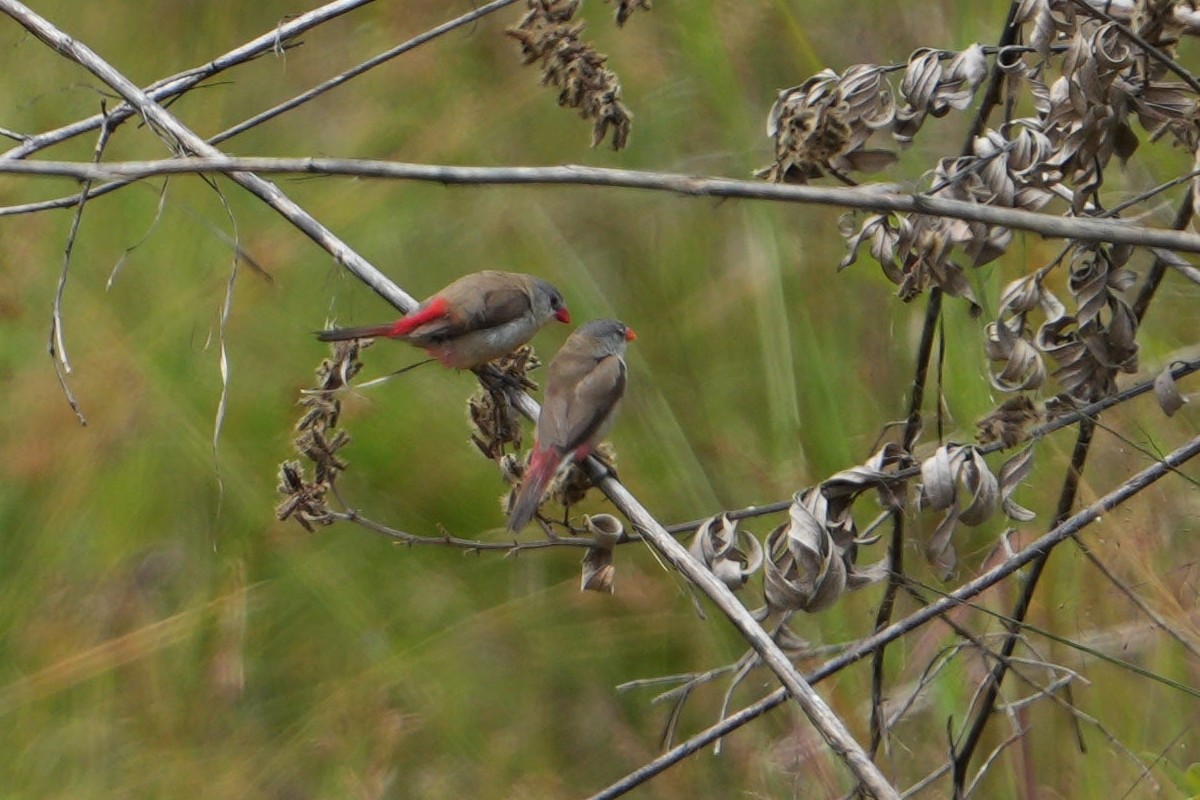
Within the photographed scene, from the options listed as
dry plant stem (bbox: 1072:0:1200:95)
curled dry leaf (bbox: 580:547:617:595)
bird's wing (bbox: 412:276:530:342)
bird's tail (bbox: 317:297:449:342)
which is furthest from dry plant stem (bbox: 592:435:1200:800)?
bird's wing (bbox: 412:276:530:342)

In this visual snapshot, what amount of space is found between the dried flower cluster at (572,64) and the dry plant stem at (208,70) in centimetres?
30

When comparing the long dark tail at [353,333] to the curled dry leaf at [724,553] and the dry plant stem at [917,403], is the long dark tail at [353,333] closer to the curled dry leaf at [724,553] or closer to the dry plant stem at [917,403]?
the curled dry leaf at [724,553]

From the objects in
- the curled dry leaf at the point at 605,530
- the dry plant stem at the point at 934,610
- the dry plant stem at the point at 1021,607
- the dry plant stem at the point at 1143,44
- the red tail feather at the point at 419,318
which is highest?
the dry plant stem at the point at 1143,44

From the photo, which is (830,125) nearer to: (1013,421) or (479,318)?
(1013,421)

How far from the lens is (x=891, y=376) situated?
2.76 meters

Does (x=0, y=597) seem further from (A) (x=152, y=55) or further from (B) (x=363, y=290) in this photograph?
(A) (x=152, y=55)

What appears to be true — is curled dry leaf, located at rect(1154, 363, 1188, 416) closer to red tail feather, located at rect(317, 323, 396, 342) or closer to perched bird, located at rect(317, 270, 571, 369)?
red tail feather, located at rect(317, 323, 396, 342)

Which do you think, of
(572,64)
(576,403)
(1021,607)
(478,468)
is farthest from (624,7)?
(1021,607)

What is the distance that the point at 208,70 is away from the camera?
2.43 metres

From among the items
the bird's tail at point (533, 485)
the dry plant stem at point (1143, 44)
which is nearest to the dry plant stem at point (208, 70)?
the bird's tail at point (533, 485)

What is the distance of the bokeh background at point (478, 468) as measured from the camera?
8.58ft

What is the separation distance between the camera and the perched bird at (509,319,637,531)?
2646 millimetres

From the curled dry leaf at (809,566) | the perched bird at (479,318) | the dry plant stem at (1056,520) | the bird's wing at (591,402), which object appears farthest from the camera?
the perched bird at (479,318)

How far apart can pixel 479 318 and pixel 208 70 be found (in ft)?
2.83
